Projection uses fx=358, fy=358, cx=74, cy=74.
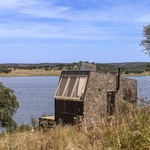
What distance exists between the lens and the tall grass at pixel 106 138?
4863mm

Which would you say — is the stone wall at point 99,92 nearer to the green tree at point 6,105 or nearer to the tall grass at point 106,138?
the green tree at point 6,105

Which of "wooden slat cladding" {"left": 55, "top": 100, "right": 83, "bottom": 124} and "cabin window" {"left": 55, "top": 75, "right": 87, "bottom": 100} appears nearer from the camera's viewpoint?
"wooden slat cladding" {"left": 55, "top": 100, "right": 83, "bottom": 124}

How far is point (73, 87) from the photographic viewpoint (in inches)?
879

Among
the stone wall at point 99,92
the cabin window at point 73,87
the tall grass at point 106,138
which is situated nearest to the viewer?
the tall grass at point 106,138

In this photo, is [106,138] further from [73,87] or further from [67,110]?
[67,110]

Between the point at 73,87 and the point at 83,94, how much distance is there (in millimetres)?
762

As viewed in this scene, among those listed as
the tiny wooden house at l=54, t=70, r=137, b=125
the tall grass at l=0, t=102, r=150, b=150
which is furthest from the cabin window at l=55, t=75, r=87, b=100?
the tall grass at l=0, t=102, r=150, b=150

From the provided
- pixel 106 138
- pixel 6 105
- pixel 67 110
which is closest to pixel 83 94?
pixel 67 110

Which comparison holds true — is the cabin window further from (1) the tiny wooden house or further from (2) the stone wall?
(2) the stone wall

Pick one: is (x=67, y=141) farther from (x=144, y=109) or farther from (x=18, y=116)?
(x=18, y=116)

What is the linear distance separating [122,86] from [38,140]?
67.0ft

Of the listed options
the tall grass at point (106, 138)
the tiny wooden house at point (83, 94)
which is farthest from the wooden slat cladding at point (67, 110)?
the tall grass at point (106, 138)

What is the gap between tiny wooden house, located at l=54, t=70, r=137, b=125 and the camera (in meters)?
22.2

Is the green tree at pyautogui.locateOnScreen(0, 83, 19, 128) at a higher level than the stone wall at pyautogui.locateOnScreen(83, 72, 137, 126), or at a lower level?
lower
